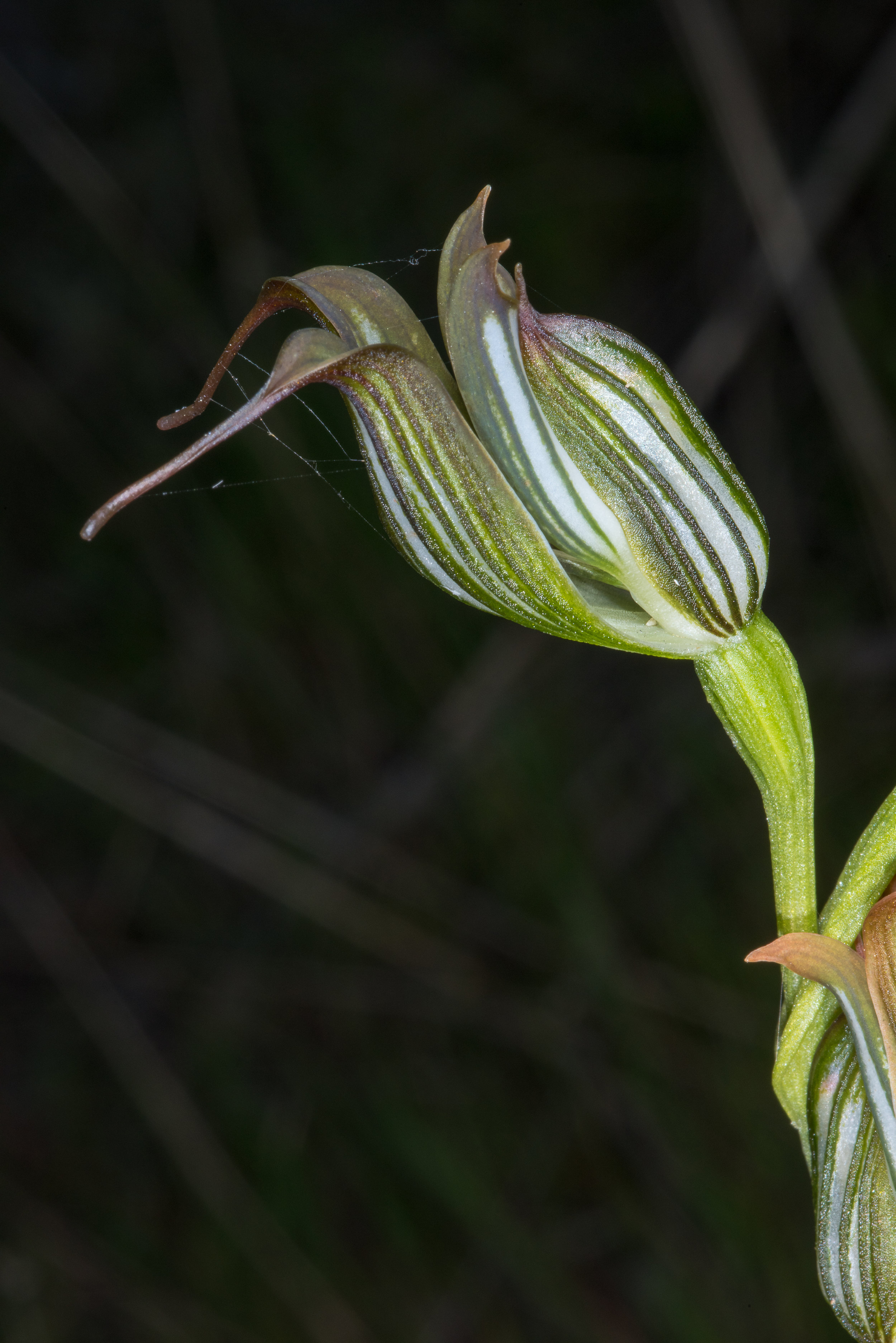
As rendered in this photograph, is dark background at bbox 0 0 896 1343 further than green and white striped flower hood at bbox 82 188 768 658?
Yes

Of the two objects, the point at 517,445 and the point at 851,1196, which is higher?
the point at 517,445

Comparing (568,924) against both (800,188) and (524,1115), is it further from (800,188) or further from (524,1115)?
(800,188)

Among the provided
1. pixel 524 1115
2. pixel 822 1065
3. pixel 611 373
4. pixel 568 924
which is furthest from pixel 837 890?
pixel 524 1115

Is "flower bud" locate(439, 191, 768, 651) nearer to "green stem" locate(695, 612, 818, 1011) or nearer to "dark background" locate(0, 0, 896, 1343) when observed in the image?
"green stem" locate(695, 612, 818, 1011)

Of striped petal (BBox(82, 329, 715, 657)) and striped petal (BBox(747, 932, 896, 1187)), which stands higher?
striped petal (BBox(82, 329, 715, 657))

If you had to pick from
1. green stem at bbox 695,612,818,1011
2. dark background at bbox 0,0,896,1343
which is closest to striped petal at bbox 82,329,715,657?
green stem at bbox 695,612,818,1011

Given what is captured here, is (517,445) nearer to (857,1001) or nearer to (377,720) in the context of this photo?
(857,1001)

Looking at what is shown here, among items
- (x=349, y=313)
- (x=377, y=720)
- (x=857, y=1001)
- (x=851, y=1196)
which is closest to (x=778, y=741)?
(x=857, y=1001)
